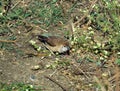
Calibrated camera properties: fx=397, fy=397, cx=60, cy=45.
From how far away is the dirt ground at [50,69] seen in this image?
411 cm

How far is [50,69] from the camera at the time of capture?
4344mm

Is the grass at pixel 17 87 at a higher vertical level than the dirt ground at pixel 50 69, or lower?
lower

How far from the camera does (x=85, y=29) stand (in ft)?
16.6

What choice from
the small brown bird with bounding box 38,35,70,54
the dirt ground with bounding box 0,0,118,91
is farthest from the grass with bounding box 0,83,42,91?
the small brown bird with bounding box 38,35,70,54

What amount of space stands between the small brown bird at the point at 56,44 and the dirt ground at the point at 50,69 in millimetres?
Answer: 83

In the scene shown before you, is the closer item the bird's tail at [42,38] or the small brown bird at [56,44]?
the small brown bird at [56,44]

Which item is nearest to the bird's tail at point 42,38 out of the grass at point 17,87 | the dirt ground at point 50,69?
the dirt ground at point 50,69

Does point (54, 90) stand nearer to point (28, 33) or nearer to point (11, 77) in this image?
point (11, 77)

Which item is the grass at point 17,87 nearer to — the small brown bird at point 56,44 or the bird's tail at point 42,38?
the small brown bird at point 56,44

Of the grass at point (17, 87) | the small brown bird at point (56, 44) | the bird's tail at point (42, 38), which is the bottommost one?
the grass at point (17, 87)

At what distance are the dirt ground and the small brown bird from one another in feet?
0.27

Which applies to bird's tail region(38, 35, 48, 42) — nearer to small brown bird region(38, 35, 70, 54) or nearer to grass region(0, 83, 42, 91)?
small brown bird region(38, 35, 70, 54)

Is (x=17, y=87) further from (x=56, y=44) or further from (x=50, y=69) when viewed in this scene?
(x=56, y=44)

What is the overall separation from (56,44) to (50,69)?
34cm
